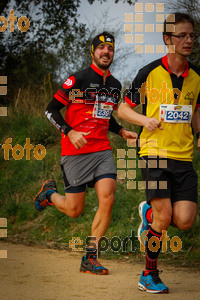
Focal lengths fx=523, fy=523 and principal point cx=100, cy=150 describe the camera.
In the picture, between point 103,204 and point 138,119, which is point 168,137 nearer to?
point 138,119

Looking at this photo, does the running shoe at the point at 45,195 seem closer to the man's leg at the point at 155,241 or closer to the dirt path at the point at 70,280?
the dirt path at the point at 70,280

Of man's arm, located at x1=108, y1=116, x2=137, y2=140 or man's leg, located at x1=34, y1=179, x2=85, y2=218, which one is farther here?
man's leg, located at x1=34, y1=179, x2=85, y2=218

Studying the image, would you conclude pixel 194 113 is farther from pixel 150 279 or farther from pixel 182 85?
pixel 150 279

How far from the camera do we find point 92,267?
550 centimetres

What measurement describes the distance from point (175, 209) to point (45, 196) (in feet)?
8.16

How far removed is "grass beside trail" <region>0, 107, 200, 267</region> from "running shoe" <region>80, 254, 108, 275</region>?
4.06 feet

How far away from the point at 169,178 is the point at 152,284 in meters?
0.93

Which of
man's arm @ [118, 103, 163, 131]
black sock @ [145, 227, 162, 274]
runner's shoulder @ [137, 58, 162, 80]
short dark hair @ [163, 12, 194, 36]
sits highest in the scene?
short dark hair @ [163, 12, 194, 36]

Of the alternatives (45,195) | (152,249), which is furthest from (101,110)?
(152,249)

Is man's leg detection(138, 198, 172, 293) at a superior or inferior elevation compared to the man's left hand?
inferior

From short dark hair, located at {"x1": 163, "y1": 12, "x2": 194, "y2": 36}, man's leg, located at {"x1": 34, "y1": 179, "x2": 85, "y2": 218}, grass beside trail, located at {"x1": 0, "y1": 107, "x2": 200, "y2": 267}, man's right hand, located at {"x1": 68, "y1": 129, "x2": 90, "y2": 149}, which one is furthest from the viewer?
grass beside trail, located at {"x1": 0, "y1": 107, "x2": 200, "y2": 267}

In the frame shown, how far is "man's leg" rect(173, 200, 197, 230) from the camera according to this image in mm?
4520

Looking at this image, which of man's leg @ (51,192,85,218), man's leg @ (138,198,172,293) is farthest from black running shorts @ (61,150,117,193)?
man's leg @ (138,198,172,293)

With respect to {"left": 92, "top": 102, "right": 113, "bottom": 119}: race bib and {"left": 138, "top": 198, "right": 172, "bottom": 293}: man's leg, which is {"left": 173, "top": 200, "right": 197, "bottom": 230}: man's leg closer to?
{"left": 138, "top": 198, "right": 172, "bottom": 293}: man's leg
